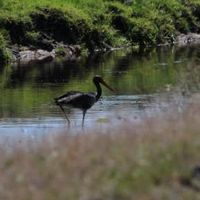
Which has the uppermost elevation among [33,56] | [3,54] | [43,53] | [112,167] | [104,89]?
[112,167]

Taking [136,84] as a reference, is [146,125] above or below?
above

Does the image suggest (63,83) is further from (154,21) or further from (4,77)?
(154,21)

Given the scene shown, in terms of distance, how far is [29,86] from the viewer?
34344 mm

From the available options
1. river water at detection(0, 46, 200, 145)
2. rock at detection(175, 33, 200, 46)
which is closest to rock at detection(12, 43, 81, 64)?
river water at detection(0, 46, 200, 145)

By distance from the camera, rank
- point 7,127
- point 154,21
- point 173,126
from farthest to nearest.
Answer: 1. point 154,21
2. point 7,127
3. point 173,126

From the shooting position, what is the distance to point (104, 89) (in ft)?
101

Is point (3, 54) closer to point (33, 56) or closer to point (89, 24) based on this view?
point (33, 56)

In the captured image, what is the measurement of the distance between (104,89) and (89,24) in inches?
1105

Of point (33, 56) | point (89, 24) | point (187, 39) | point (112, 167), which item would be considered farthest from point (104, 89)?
point (187, 39)

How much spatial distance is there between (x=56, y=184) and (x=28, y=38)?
4708cm

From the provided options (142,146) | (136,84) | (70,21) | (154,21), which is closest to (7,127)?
(136,84)

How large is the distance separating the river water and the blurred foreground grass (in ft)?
8.81

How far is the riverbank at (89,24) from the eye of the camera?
54.9 metres

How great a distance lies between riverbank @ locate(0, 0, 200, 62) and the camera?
54.9m
